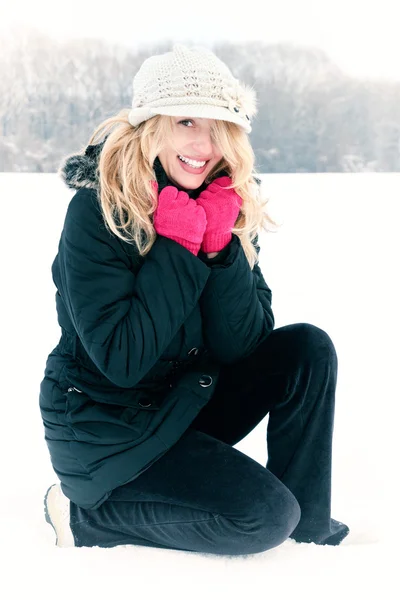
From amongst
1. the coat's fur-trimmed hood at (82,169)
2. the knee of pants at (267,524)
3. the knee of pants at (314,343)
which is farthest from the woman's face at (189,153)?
the knee of pants at (267,524)

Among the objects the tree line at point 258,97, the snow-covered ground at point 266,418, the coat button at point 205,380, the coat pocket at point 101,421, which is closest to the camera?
the snow-covered ground at point 266,418

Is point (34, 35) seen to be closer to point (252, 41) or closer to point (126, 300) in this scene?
point (252, 41)

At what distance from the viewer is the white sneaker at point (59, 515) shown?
1.54 meters

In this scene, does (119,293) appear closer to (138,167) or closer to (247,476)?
(138,167)

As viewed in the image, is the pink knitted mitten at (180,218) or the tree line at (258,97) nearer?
the pink knitted mitten at (180,218)

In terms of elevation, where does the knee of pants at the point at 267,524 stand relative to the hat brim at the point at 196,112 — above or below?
below

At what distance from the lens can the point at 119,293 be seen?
1.43 metres

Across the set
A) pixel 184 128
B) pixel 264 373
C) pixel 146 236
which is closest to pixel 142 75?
pixel 184 128

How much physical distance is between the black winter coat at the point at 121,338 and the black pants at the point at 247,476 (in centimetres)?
6

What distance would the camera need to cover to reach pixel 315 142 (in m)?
5.04

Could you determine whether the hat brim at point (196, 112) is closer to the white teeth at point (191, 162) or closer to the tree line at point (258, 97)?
the white teeth at point (191, 162)

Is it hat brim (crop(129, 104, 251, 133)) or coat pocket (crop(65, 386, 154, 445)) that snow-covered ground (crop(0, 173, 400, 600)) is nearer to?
coat pocket (crop(65, 386, 154, 445))

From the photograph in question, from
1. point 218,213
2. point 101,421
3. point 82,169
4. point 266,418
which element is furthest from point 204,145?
point 266,418

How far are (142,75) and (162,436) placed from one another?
29.5 inches
